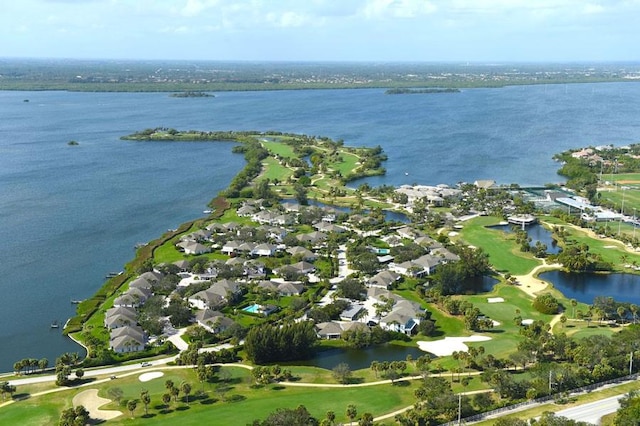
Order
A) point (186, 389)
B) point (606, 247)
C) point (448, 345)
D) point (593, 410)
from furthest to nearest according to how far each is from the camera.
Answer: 1. point (606, 247)
2. point (448, 345)
3. point (186, 389)
4. point (593, 410)

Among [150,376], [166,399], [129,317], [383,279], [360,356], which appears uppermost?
[383,279]

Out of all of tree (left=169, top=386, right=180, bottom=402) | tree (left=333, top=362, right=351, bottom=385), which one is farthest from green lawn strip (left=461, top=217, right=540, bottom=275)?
tree (left=169, top=386, right=180, bottom=402)

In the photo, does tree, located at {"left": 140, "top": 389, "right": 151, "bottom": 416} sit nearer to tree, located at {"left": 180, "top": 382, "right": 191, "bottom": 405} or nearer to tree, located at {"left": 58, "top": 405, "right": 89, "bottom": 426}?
tree, located at {"left": 180, "top": 382, "right": 191, "bottom": 405}

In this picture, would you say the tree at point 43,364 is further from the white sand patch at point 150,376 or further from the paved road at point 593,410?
the paved road at point 593,410

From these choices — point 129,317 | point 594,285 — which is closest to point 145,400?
point 129,317

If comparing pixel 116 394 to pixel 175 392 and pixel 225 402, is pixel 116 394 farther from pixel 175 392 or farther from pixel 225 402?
pixel 225 402

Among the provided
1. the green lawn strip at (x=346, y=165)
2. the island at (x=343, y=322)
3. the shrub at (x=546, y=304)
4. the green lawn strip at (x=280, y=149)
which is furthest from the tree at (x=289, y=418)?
the green lawn strip at (x=280, y=149)

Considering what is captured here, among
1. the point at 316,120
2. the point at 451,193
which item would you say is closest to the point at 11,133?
the point at 316,120
